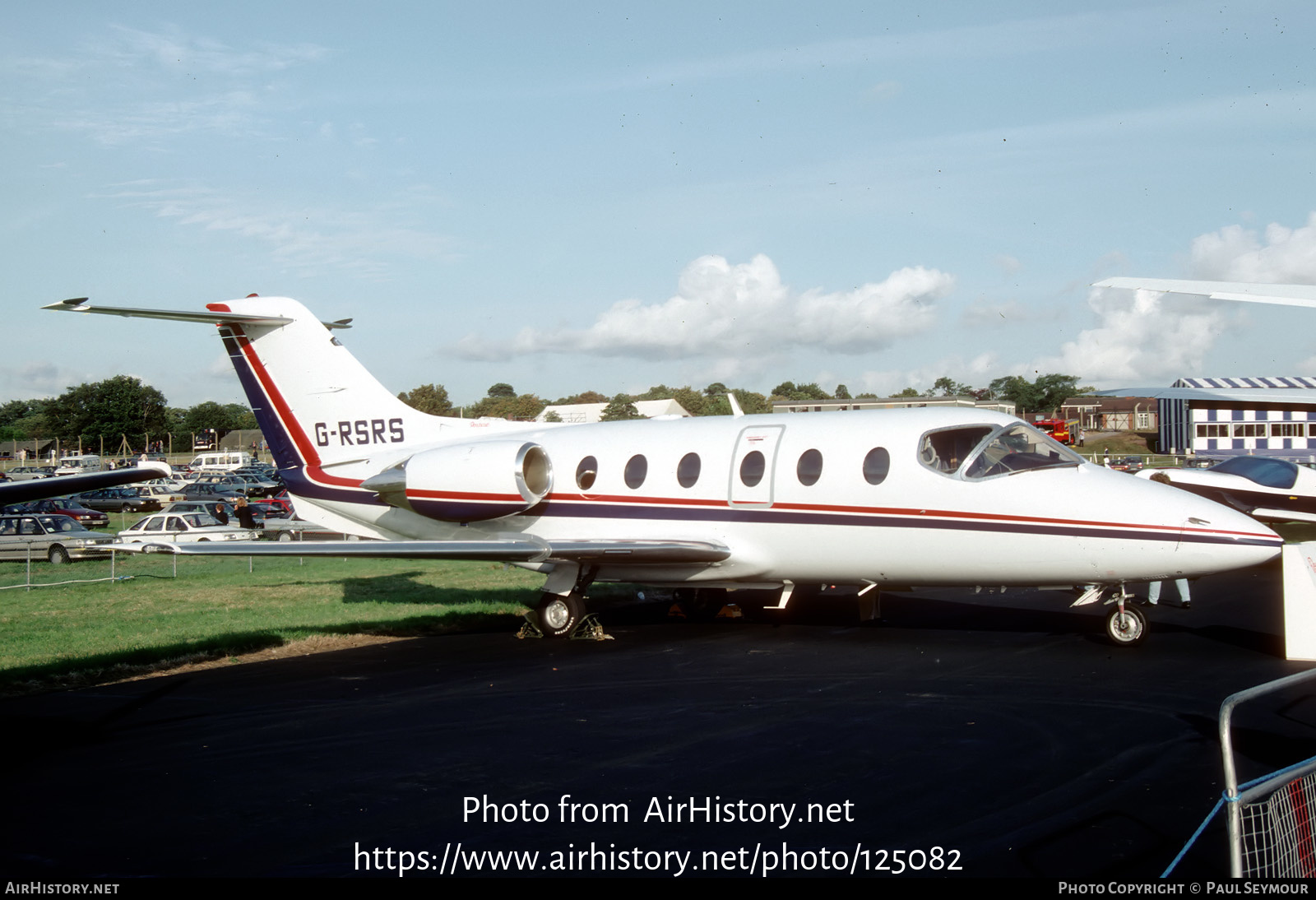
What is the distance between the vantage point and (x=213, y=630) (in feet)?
49.4

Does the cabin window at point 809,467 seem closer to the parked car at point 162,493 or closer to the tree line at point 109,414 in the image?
the parked car at point 162,493

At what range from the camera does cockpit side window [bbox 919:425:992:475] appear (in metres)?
12.6

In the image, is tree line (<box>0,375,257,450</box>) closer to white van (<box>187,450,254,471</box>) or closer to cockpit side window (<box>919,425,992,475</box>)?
white van (<box>187,450,254,471</box>)

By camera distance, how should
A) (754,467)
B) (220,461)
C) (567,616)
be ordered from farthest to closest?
(220,461) < (567,616) < (754,467)

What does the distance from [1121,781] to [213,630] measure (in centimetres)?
1241

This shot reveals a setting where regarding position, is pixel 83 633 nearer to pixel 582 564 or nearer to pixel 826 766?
pixel 582 564

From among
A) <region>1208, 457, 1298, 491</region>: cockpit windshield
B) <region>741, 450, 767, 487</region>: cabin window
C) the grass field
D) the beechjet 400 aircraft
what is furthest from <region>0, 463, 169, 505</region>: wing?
<region>1208, 457, 1298, 491</region>: cockpit windshield

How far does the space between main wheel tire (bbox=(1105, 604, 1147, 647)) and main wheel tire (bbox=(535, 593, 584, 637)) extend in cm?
679

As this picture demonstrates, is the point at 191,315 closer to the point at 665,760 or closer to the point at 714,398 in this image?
the point at 665,760

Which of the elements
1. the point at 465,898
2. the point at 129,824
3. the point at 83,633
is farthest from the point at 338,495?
the point at 465,898

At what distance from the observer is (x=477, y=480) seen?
1542 centimetres

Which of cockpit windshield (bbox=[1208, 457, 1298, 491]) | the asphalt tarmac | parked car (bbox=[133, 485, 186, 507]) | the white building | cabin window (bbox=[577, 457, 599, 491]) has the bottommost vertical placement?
the asphalt tarmac

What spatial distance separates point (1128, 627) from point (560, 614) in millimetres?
7245

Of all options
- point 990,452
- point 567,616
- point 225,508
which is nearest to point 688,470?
point 567,616
